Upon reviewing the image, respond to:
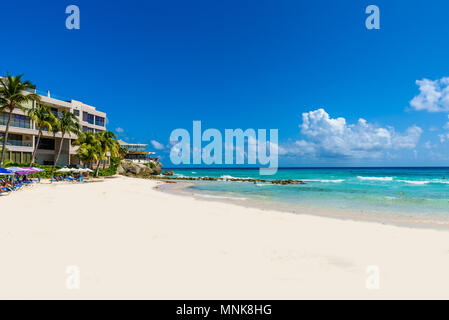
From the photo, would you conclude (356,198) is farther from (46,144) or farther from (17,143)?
(46,144)

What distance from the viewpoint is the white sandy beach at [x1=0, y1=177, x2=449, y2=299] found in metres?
3.99

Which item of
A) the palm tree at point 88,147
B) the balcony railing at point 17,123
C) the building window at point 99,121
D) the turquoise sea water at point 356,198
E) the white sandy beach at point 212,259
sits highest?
the building window at point 99,121

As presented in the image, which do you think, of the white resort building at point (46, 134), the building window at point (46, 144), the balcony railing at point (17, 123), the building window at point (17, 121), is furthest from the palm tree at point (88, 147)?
the building window at point (17, 121)

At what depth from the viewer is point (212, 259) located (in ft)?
17.6

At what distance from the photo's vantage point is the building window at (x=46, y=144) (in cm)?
3719

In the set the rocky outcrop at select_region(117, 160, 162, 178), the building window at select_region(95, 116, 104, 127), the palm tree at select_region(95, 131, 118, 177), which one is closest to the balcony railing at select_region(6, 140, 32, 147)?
the palm tree at select_region(95, 131, 118, 177)

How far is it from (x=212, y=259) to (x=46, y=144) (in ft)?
144

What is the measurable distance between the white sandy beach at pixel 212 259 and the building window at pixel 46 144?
115 feet

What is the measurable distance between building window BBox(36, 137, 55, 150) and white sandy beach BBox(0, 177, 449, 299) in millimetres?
35080

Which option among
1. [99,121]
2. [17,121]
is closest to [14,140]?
[17,121]

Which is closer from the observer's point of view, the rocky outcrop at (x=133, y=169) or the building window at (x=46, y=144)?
the building window at (x=46, y=144)

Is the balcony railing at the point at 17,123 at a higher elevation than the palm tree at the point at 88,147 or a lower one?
higher

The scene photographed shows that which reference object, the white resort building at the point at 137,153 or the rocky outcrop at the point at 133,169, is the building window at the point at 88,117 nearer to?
the rocky outcrop at the point at 133,169
